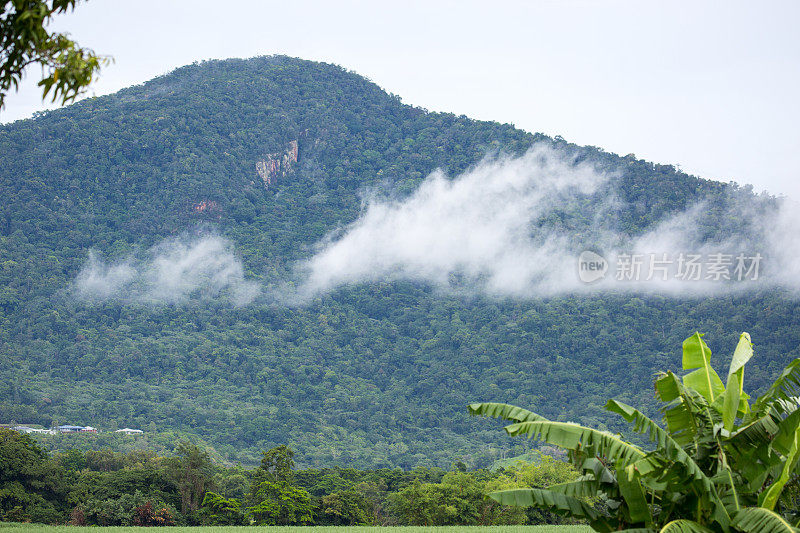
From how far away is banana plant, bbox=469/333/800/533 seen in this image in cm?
782

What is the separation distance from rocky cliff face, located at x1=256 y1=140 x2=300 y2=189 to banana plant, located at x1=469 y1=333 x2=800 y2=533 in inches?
4695

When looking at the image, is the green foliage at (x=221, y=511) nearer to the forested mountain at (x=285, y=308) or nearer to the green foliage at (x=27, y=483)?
Result: the green foliage at (x=27, y=483)

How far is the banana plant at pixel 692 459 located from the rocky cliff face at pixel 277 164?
4695 inches

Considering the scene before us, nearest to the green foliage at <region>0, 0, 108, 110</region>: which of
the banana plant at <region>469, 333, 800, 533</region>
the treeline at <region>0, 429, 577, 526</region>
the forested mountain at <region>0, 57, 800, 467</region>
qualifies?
the banana plant at <region>469, 333, 800, 533</region>

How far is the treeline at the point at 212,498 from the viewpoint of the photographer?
28.8m

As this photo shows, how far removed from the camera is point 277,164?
129 m

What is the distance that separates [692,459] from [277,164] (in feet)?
407

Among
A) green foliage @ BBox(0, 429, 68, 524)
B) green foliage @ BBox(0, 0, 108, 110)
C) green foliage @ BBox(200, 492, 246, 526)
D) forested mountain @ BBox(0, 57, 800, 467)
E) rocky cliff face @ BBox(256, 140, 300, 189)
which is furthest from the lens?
rocky cliff face @ BBox(256, 140, 300, 189)

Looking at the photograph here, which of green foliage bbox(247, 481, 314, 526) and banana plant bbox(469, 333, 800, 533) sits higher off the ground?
banana plant bbox(469, 333, 800, 533)

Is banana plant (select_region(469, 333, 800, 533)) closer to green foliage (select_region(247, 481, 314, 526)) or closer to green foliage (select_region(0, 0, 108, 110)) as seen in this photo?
green foliage (select_region(0, 0, 108, 110))
